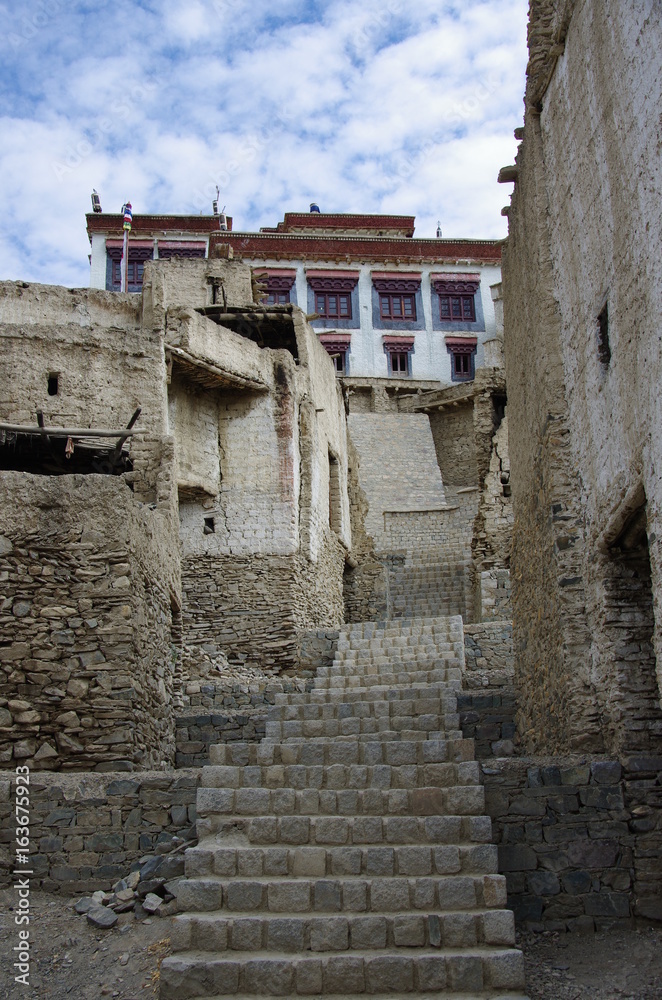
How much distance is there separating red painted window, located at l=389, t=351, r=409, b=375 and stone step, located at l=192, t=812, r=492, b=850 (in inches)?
1188

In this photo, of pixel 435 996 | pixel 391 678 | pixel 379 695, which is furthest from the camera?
pixel 391 678

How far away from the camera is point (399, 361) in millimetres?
36312

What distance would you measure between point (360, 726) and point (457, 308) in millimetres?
30073

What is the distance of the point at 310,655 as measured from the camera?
14.9 meters

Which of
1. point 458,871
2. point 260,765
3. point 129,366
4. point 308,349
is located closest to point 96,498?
point 260,765

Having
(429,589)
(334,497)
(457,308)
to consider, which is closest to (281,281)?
(457,308)

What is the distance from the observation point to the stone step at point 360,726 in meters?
9.23

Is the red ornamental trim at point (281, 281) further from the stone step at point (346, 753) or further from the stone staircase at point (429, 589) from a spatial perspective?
the stone step at point (346, 753)

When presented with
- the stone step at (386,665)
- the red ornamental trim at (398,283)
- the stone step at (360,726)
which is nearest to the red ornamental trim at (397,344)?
the red ornamental trim at (398,283)

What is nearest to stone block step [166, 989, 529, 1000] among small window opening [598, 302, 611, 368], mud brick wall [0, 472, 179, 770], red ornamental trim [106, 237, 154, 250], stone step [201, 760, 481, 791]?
stone step [201, 760, 481, 791]

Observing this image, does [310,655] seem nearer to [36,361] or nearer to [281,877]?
[36,361]

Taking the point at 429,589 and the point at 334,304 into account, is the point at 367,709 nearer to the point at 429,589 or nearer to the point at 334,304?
the point at 429,589

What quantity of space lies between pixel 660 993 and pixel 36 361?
12.2 metres

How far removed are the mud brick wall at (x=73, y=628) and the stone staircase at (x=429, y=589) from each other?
1073 centimetres
